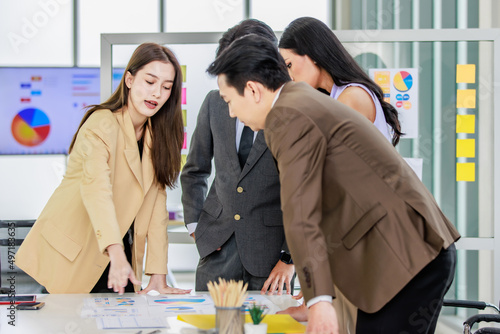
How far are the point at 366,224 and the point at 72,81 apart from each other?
20.5 feet

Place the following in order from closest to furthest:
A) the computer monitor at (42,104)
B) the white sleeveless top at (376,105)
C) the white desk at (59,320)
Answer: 1. the white desk at (59,320)
2. the white sleeveless top at (376,105)
3. the computer monitor at (42,104)

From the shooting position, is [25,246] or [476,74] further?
[476,74]

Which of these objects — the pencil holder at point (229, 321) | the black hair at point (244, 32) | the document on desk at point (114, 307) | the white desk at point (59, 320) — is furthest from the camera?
the black hair at point (244, 32)

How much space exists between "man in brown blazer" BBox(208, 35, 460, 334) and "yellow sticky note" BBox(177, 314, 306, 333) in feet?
0.60

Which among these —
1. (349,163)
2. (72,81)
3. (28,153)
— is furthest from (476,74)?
(28,153)

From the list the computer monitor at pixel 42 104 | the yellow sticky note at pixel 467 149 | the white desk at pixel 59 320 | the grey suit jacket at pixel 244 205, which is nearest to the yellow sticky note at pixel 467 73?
the yellow sticky note at pixel 467 149

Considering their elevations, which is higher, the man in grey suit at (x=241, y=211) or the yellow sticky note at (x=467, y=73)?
the yellow sticky note at (x=467, y=73)

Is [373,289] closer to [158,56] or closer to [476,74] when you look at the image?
[158,56]

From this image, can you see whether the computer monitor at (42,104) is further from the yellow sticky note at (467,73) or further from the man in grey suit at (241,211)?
the man in grey suit at (241,211)

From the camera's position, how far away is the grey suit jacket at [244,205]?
218cm

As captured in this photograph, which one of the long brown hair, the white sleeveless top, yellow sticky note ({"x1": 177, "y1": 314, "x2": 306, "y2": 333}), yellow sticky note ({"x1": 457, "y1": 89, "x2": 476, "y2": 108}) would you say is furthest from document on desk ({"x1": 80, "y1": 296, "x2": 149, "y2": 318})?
yellow sticky note ({"x1": 457, "y1": 89, "x2": 476, "y2": 108})

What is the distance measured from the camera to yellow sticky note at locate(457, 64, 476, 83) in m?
3.24

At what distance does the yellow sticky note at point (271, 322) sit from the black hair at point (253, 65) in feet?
2.00

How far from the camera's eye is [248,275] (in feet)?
7.31
